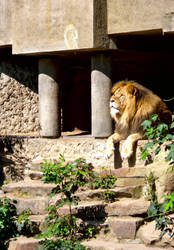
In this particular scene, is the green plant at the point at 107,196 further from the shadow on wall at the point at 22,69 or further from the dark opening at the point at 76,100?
the shadow on wall at the point at 22,69

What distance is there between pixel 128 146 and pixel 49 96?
6.23 feet

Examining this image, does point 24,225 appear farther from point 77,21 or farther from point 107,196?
point 77,21

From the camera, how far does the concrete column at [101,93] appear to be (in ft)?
31.1

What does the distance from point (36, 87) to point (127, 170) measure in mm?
3622

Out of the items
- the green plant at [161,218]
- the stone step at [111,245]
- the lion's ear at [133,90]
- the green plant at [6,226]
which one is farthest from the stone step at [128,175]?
the green plant at [6,226]

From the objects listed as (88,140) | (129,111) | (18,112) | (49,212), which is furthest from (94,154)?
(18,112)

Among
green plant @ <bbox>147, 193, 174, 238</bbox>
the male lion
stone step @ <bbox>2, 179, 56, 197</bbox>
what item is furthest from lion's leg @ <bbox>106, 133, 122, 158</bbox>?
green plant @ <bbox>147, 193, 174, 238</bbox>

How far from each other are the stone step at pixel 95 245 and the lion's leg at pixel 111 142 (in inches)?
62.2

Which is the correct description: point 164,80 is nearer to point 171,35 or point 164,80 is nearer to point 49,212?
point 171,35

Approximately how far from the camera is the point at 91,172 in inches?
348

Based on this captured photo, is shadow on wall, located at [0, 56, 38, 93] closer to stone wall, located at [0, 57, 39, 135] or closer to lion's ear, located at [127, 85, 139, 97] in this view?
stone wall, located at [0, 57, 39, 135]

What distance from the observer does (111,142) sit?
903 cm

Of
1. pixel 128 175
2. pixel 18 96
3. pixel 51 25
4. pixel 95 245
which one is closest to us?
pixel 95 245

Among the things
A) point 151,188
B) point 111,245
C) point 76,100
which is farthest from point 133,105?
point 76,100
